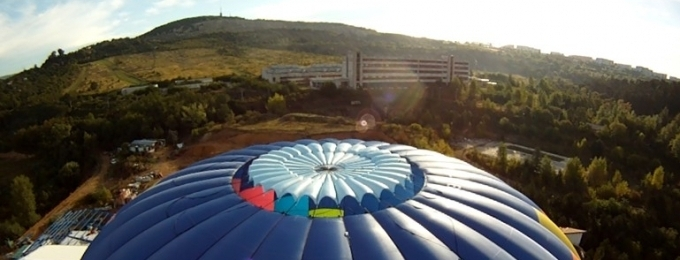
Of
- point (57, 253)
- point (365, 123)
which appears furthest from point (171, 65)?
point (57, 253)

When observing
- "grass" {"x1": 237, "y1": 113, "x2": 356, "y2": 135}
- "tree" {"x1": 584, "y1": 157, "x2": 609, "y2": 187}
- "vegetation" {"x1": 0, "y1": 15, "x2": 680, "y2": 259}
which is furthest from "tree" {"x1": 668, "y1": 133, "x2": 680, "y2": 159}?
"grass" {"x1": 237, "y1": 113, "x2": 356, "y2": 135}

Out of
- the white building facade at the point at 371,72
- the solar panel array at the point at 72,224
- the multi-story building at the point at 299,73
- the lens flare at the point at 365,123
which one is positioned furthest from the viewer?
the multi-story building at the point at 299,73

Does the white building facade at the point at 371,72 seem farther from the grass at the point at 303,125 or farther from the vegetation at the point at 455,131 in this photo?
the grass at the point at 303,125

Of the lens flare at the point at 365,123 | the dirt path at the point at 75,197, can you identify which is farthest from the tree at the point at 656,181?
the dirt path at the point at 75,197

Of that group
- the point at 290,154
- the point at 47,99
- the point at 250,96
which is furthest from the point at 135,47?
the point at 290,154

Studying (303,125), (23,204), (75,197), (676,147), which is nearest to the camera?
(23,204)

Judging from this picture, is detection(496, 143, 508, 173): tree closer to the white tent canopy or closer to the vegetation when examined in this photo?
the vegetation

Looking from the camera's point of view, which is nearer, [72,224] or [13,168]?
[72,224]

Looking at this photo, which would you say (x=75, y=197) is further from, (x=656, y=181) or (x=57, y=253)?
(x=656, y=181)
